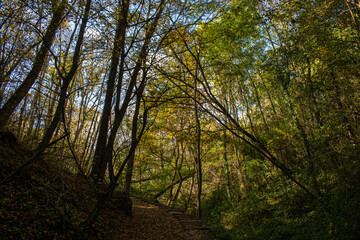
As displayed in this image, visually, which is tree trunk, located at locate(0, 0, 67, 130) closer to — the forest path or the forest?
the forest

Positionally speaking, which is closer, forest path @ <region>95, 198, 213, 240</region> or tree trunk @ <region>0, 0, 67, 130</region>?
forest path @ <region>95, 198, 213, 240</region>

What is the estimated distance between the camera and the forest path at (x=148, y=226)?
4.55 meters

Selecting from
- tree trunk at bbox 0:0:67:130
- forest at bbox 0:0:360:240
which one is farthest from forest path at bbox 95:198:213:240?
tree trunk at bbox 0:0:67:130

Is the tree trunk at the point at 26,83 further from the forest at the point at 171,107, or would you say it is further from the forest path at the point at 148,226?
the forest path at the point at 148,226

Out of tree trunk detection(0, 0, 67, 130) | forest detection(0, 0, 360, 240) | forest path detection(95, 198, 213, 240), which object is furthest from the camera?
tree trunk detection(0, 0, 67, 130)

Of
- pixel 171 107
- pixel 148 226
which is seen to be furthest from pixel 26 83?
pixel 148 226

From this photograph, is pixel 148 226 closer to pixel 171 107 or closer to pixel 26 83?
pixel 171 107

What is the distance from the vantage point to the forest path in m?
4.55

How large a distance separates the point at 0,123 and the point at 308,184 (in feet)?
27.7

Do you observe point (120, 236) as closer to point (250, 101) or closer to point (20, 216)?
point (20, 216)

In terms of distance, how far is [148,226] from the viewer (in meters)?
5.85

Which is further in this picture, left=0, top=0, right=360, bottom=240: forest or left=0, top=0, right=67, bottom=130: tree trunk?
left=0, top=0, right=67, bottom=130: tree trunk

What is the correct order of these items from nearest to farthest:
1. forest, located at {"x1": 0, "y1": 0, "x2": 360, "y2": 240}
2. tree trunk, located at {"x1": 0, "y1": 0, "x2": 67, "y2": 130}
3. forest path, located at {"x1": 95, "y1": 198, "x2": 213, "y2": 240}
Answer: forest, located at {"x1": 0, "y1": 0, "x2": 360, "y2": 240}, forest path, located at {"x1": 95, "y1": 198, "x2": 213, "y2": 240}, tree trunk, located at {"x1": 0, "y1": 0, "x2": 67, "y2": 130}

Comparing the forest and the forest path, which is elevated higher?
the forest
